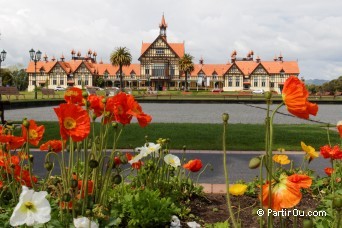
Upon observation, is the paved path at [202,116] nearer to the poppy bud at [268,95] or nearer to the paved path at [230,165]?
the paved path at [230,165]

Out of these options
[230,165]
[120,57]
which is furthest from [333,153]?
[120,57]

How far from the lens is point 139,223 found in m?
2.47

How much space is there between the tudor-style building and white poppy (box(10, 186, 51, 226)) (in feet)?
251

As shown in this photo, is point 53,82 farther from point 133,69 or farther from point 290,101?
point 290,101

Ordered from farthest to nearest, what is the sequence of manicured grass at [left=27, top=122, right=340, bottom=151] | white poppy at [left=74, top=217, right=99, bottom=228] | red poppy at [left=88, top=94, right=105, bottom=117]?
manicured grass at [left=27, top=122, right=340, bottom=151]
red poppy at [left=88, top=94, right=105, bottom=117]
white poppy at [left=74, top=217, right=99, bottom=228]

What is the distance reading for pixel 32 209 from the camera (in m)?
1.48

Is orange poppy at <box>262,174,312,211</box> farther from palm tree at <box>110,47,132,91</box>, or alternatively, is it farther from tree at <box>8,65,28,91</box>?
tree at <box>8,65,28,91</box>

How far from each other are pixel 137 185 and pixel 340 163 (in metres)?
1.89

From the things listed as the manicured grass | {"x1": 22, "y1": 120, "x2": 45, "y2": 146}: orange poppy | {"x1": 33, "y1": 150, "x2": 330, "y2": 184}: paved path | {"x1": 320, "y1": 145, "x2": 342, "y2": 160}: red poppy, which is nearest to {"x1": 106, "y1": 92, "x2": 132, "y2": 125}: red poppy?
{"x1": 22, "y1": 120, "x2": 45, "y2": 146}: orange poppy

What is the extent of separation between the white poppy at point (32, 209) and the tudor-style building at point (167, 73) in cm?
7636

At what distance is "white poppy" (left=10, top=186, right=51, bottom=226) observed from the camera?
57.2 inches

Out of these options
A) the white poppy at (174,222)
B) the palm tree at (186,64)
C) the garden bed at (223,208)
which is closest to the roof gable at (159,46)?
the palm tree at (186,64)

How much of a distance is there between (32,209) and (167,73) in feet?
255

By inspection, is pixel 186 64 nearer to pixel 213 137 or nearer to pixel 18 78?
pixel 18 78
